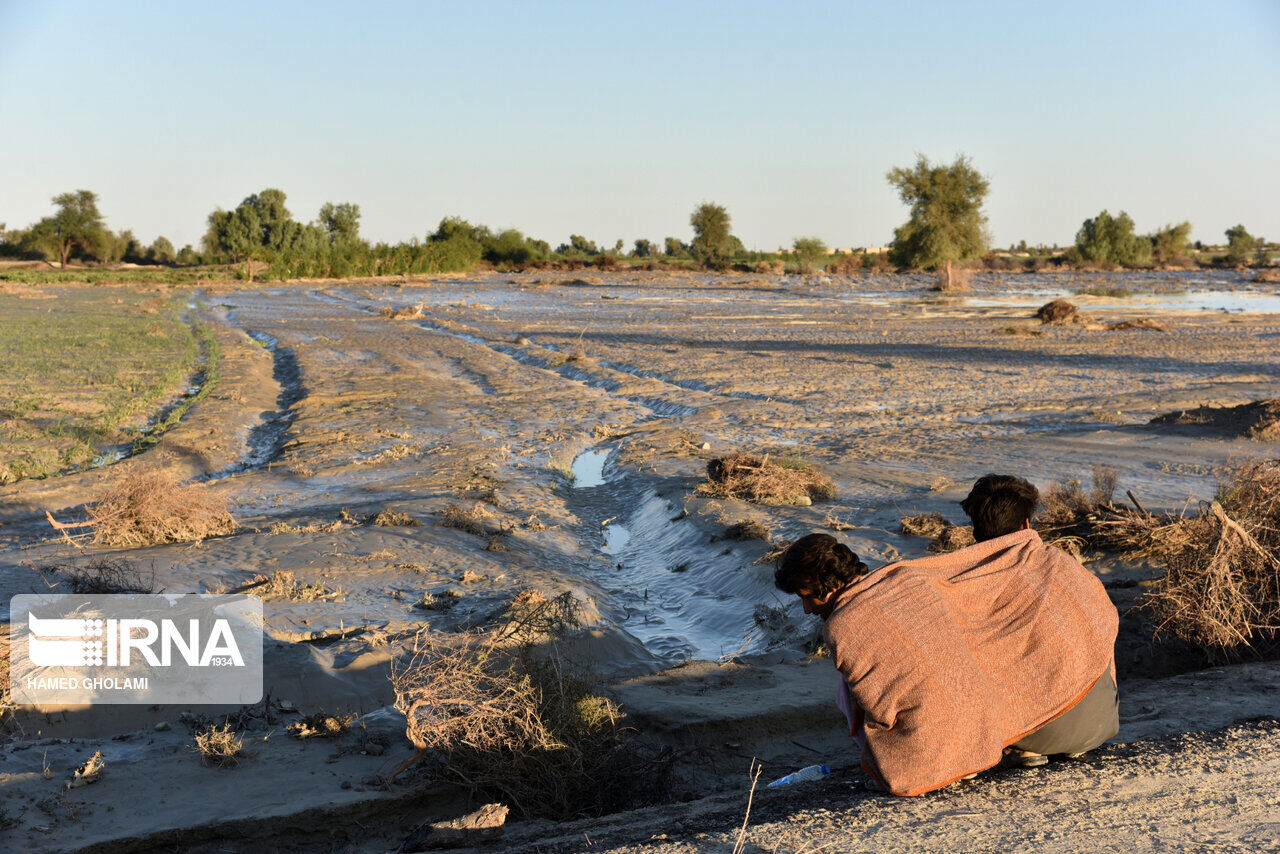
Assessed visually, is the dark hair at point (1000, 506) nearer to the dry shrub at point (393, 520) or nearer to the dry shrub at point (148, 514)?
the dry shrub at point (393, 520)

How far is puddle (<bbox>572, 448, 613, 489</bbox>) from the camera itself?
451 inches

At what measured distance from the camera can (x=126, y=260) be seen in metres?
92.1

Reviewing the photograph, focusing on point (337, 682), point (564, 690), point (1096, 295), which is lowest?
point (337, 682)

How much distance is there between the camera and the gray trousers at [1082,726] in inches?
152

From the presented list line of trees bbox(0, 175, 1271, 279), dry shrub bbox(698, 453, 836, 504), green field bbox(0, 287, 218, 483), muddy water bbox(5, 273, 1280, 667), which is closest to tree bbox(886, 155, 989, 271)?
line of trees bbox(0, 175, 1271, 279)

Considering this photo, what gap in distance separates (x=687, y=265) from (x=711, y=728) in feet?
262

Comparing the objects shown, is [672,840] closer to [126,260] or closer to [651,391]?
[651,391]

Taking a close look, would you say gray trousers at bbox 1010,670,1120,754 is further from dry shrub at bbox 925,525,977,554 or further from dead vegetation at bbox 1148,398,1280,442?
dead vegetation at bbox 1148,398,1280,442

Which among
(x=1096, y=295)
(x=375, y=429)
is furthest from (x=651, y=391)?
(x=1096, y=295)

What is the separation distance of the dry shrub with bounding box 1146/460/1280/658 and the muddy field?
0.23m

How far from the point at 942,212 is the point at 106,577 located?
52.4 metres

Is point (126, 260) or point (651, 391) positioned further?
point (126, 260)

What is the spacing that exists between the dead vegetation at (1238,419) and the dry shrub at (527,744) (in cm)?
1006

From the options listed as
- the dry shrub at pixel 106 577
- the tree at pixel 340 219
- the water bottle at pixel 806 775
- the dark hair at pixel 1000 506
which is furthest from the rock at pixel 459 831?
the tree at pixel 340 219
